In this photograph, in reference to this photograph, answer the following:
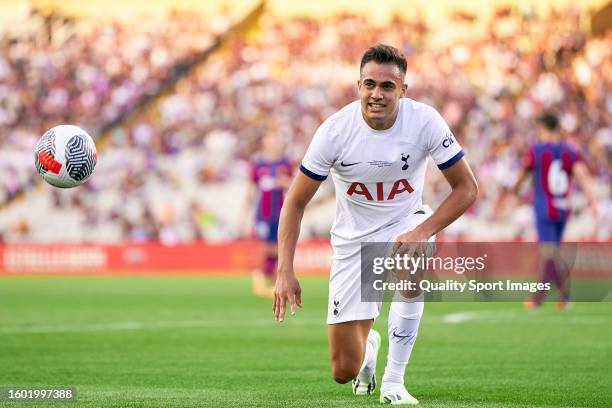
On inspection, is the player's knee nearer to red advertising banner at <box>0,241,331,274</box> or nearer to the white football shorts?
the white football shorts

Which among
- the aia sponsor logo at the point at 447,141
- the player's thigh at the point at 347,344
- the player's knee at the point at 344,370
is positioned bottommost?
the player's knee at the point at 344,370

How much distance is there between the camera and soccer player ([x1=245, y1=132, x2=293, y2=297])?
1898 centimetres

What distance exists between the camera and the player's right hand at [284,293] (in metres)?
6.41

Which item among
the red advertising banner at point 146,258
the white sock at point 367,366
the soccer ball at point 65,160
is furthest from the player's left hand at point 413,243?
the red advertising banner at point 146,258

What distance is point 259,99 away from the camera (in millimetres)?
31094

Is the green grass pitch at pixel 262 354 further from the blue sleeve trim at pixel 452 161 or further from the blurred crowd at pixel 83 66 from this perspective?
the blurred crowd at pixel 83 66

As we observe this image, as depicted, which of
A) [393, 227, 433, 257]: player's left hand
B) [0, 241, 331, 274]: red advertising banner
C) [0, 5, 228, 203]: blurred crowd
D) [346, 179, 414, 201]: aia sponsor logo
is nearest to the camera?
[393, 227, 433, 257]: player's left hand

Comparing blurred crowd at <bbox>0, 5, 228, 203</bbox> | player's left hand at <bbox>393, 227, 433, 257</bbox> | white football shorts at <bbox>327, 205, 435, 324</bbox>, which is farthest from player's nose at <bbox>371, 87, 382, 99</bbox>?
blurred crowd at <bbox>0, 5, 228, 203</bbox>

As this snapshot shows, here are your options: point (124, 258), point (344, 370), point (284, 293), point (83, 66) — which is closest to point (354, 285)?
point (344, 370)

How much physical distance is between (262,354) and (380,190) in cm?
369

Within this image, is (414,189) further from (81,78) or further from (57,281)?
(81,78)

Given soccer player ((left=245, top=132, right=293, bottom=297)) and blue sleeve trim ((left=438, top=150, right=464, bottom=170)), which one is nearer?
blue sleeve trim ((left=438, top=150, right=464, bottom=170))

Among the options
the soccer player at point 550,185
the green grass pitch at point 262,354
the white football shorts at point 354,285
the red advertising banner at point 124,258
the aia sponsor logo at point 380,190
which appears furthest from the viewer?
the red advertising banner at point 124,258

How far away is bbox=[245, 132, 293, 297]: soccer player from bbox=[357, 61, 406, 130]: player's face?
11.9m
